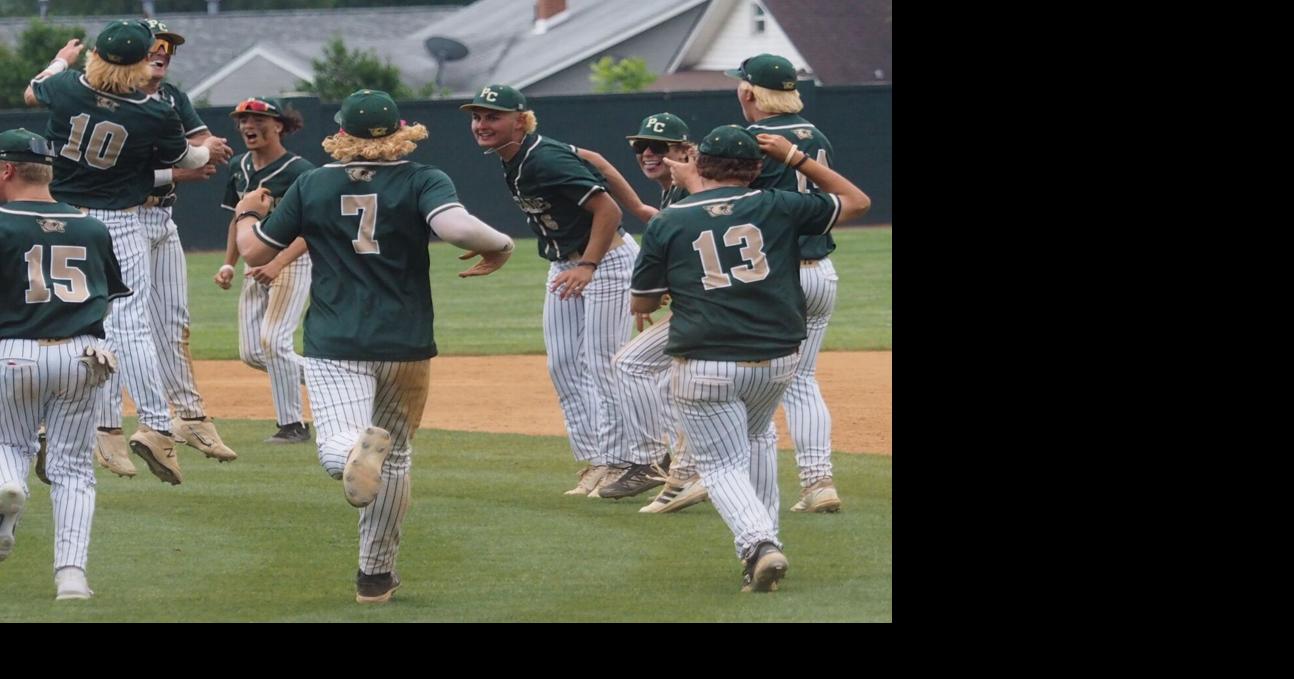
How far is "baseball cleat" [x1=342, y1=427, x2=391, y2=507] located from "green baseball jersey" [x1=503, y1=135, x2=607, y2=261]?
2.59 meters

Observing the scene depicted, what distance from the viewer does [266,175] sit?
980cm

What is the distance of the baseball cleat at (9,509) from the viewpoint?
6344 millimetres

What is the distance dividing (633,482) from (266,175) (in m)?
2.83

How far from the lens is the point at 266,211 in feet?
22.2

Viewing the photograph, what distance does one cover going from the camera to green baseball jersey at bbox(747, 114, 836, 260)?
7656mm

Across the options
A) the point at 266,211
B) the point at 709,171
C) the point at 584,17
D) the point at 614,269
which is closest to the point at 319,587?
the point at 266,211

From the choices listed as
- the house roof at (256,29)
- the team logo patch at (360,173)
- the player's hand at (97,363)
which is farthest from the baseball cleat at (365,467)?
the house roof at (256,29)

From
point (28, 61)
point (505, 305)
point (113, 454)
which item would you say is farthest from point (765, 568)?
point (28, 61)

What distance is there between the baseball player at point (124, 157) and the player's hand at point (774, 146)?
3325mm

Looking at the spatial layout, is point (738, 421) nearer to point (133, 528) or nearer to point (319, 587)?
point (319, 587)

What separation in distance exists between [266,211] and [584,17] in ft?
110

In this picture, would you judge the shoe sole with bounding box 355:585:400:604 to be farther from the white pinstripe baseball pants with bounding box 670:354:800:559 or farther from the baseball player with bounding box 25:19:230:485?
the baseball player with bounding box 25:19:230:485

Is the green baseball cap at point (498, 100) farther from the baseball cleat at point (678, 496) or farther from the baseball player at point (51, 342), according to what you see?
the baseball player at point (51, 342)

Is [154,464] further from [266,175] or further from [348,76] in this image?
[348,76]
